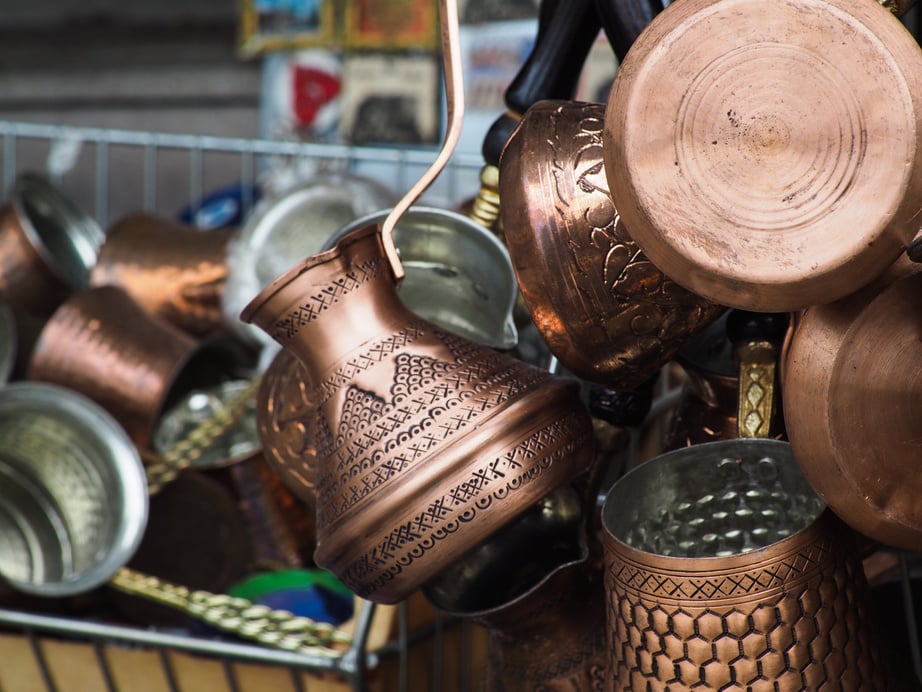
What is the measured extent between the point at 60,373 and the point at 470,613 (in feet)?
1.92

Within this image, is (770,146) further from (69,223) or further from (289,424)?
(69,223)

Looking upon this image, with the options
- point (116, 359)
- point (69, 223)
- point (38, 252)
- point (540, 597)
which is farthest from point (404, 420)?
point (69, 223)

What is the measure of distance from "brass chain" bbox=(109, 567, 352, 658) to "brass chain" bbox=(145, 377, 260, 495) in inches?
4.7

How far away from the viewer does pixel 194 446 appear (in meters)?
0.87

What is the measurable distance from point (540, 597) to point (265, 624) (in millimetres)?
299

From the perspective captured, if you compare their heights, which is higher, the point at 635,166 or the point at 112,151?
the point at 635,166

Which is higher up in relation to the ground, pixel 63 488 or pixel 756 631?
pixel 756 631

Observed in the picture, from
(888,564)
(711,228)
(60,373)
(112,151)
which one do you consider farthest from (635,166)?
(112,151)

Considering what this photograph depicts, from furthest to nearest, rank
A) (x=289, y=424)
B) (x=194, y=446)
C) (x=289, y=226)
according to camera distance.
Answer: (x=289, y=226) < (x=194, y=446) < (x=289, y=424)

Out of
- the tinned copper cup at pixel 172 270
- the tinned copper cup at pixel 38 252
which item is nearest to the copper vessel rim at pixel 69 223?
the tinned copper cup at pixel 38 252

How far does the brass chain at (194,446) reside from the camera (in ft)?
2.77

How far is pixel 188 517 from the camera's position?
3.00ft

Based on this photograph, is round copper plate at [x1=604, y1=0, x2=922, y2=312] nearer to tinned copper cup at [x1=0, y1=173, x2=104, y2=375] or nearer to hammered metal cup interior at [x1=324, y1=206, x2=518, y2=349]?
hammered metal cup interior at [x1=324, y1=206, x2=518, y2=349]

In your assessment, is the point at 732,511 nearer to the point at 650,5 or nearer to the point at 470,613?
the point at 470,613
